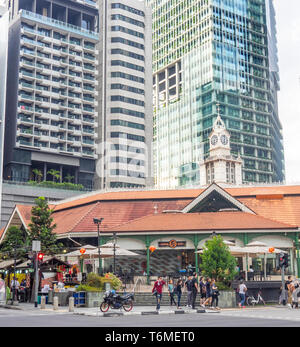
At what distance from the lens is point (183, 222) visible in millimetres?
44562

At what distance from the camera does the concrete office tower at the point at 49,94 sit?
98.2 m

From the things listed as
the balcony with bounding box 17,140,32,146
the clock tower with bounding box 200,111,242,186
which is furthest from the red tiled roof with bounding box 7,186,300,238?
the balcony with bounding box 17,140,32,146

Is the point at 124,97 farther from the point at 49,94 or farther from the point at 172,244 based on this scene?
the point at 172,244

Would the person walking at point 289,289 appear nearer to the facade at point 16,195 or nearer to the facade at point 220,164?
the facade at point 220,164

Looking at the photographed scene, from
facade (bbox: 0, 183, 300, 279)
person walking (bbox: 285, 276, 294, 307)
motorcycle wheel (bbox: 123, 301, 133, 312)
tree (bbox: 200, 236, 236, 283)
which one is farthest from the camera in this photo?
facade (bbox: 0, 183, 300, 279)

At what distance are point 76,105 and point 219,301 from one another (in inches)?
3218

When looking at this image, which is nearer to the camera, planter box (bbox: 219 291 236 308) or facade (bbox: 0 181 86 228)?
planter box (bbox: 219 291 236 308)

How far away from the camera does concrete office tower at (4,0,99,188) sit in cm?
9819

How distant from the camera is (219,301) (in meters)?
30.4

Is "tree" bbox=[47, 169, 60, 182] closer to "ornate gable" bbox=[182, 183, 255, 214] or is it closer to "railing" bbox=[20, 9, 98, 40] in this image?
"railing" bbox=[20, 9, 98, 40]

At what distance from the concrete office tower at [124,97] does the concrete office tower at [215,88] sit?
22991mm

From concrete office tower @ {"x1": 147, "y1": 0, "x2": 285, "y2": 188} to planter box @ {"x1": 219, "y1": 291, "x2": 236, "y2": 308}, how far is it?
102564 mm
